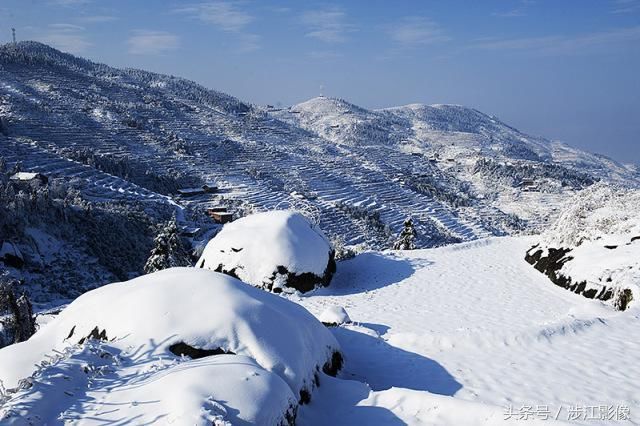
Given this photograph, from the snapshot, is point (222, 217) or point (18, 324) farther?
point (222, 217)

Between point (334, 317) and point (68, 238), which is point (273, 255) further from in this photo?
point (68, 238)

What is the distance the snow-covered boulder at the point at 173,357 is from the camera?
540 centimetres

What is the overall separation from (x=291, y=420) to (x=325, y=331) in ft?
12.7

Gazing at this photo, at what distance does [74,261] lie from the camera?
35.3 meters

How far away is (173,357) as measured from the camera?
6953mm

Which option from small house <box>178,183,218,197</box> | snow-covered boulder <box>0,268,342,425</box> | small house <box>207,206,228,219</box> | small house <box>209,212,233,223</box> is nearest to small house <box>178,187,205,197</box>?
small house <box>178,183,218,197</box>

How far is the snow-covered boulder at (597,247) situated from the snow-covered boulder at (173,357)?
11421 mm

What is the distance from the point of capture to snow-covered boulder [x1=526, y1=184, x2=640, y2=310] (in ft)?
50.6

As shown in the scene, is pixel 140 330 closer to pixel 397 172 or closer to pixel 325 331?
pixel 325 331

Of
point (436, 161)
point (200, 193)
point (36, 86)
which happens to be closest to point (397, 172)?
point (436, 161)

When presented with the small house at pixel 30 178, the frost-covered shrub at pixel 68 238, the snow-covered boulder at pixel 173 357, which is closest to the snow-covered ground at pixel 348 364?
the snow-covered boulder at pixel 173 357

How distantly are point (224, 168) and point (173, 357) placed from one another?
89.5 m

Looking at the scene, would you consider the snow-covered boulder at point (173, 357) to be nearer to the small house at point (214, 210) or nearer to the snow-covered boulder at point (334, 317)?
the snow-covered boulder at point (334, 317)

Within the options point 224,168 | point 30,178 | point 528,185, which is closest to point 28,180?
point 30,178
